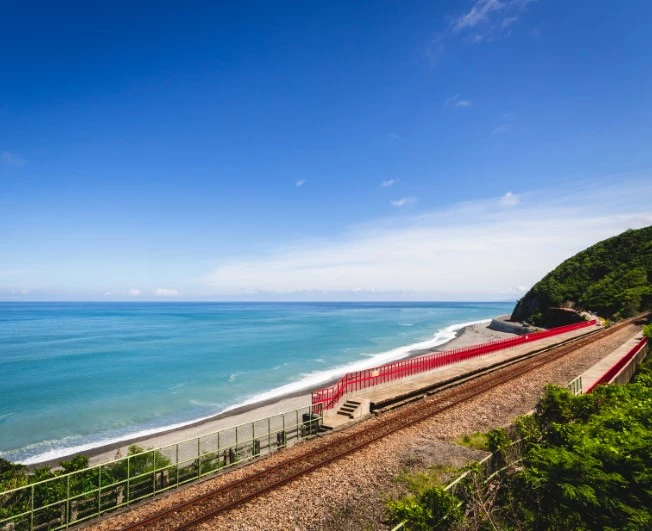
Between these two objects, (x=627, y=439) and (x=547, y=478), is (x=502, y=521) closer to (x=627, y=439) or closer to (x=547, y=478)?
(x=547, y=478)

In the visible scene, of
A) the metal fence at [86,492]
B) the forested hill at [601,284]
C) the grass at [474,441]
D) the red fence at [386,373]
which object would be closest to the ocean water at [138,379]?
the red fence at [386,373]

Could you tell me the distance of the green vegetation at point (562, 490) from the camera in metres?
7.43

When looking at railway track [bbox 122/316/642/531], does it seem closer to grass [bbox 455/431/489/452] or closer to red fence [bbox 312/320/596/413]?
grass [bbox 455/431/489/452]

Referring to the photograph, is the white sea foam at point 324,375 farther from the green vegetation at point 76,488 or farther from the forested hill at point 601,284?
the forested hill at point 601,284

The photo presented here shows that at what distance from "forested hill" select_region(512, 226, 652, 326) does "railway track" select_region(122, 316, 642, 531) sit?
2383 inches

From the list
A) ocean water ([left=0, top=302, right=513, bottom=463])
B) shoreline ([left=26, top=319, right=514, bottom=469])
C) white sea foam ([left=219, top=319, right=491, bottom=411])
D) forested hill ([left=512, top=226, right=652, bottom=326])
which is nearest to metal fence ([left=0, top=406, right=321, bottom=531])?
shoreline ([left=26, top=319, right=514, bottom=469])

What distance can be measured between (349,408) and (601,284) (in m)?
88.8

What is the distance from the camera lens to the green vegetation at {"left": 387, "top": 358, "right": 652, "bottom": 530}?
7.43 meters

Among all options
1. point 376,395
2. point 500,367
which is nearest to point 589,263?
point 500,367

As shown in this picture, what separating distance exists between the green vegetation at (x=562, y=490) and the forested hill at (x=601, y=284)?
227 feet

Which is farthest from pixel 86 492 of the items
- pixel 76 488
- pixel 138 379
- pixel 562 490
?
pixel 138 379

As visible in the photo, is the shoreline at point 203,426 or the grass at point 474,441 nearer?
the grass at point 474,441

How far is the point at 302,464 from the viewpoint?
46.2 ft

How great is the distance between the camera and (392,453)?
1480cm
